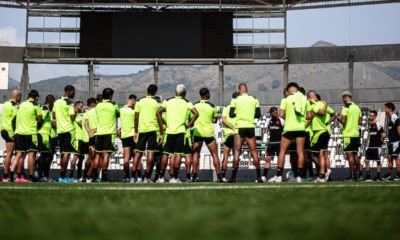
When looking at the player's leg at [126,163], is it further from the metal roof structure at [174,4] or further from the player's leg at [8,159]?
the metal roof structure at [174,4]

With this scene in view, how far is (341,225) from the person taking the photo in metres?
2.02

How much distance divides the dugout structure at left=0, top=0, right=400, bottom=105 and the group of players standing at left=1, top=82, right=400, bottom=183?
1989cm

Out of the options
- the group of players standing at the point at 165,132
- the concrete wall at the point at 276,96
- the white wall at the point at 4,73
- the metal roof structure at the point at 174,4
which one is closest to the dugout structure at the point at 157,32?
the metal roof structure at the point at 174,4

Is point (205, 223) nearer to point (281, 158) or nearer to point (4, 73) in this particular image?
point (281, 158)

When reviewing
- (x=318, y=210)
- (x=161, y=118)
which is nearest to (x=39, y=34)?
(x=161, y=118)

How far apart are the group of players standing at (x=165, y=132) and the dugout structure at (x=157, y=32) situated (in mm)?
19891

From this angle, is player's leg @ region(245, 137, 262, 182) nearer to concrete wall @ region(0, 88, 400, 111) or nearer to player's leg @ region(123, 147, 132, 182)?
player's leg @ region(123, 147, 132, 182)

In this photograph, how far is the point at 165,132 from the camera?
30.8ft

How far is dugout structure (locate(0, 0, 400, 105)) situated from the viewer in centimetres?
3011

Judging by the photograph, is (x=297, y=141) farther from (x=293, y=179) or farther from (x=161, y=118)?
(x=161, y=118)

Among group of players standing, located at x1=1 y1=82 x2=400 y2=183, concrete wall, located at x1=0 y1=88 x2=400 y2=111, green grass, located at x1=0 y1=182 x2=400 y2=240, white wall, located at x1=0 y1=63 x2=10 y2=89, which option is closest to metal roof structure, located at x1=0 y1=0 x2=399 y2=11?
concrete wall, located at x1=0 y1=88 x2=400 y2=111

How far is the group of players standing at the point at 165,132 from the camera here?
891 centimetres

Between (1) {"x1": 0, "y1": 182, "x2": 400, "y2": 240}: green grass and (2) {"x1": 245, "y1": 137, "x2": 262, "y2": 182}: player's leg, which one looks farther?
(2) {"x1": 245, "y1": 137, "x2": 262, "y2": 182}: player's leg

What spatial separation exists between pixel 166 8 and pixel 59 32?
22.1 ft
